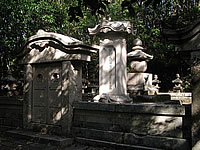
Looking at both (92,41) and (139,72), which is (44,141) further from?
(92,41)

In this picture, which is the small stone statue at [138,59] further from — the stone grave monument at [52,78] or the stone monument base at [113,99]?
the stone grave monument at [52,78]

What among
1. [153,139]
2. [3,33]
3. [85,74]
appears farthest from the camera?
[85,74]

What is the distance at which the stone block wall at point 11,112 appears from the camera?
7.12 meters

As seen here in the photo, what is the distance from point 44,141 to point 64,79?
5.82 feet

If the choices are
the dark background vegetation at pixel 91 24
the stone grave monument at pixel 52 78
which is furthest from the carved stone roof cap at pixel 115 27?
the stone grave monument at pixel 52 78

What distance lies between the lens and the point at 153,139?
450 cm

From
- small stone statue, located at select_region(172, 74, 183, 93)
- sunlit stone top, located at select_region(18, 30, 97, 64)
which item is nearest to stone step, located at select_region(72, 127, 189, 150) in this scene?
sunlit stone top, located at select_region(18, 30, 97, 64)

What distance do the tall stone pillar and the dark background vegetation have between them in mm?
1090

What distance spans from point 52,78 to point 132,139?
3020 mm

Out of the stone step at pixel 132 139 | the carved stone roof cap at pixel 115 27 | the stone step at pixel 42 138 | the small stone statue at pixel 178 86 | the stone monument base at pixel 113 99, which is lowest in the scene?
the stone step at pixel 42 138

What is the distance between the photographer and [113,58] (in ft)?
23.1

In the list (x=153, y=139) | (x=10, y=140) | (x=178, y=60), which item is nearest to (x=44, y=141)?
(x=10, y=140)

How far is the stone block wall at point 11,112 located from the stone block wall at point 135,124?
2394mm

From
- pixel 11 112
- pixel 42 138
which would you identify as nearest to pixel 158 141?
pixel 42 138
